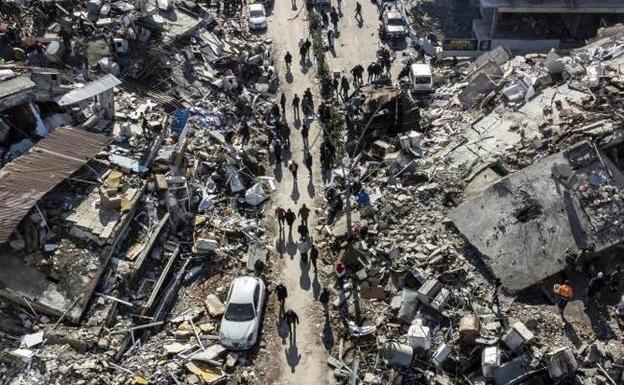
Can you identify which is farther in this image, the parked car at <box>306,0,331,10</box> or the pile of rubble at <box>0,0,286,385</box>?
the parked car at <box>306,0,331,10</box>

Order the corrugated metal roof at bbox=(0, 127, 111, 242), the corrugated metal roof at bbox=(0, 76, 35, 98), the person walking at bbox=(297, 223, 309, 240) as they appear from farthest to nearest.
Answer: the person walking at bbox=(297, 223, 309, 240) < the corrugated metal roof at bbox=(0, 76, 35, 98) < the corrugated metal roof at bbox=(0, 127, 111, 242)

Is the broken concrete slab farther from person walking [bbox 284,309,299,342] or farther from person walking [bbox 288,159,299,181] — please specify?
person walking [bbox 288,159,299,181]

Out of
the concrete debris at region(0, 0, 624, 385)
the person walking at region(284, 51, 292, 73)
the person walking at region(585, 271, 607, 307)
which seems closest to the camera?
Answer: the concrete debris at region(0, 0, 624, 385)

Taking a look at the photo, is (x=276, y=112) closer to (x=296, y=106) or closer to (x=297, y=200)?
(x=296, y=106)

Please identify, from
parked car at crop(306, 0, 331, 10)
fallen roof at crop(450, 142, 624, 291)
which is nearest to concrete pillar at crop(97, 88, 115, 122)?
fallen roof at crop(450, 142, 624, 291)

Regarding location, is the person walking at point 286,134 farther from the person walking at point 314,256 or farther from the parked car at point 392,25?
the parked car at point 392,25

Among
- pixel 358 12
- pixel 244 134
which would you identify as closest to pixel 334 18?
pixel 358 12
